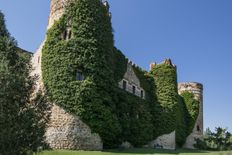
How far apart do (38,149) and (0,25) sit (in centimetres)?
770

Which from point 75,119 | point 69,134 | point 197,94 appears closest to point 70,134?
point 69,134

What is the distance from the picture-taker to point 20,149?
1536 cm

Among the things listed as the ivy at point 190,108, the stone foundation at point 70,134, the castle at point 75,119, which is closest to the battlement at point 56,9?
the castle at point 75,119

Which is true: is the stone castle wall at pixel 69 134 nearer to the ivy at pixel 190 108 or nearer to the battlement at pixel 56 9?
the battlement at pixel 56 9

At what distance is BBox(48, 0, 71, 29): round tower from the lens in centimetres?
2869

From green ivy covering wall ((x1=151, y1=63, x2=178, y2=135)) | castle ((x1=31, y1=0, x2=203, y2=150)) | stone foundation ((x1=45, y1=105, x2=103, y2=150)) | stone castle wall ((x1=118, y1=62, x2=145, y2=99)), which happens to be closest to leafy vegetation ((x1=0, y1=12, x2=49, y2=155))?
castle ((x1=31, y1=0, x2=203, y2=150))

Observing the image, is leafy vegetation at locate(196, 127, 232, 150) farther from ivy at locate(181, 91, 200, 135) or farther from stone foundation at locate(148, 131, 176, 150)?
stone foundation at locate(148, 131, 176, 150)

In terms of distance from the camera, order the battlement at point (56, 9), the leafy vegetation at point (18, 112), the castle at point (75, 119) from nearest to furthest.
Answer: the leafy vegetation at point (18, 112) < the castle at point (75, 119) < the battlement at point (56, 9)

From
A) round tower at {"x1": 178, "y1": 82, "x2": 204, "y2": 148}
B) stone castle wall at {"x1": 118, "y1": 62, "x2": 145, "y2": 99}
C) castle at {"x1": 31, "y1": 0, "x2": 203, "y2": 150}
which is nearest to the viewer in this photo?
castle at {"x1": 31, "y1": 0, "x2": 203, "y2": 150}

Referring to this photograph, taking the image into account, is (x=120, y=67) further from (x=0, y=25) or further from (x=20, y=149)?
(x=20, y=149)

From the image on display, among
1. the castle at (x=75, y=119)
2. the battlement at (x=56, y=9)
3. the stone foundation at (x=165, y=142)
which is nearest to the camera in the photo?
the castle at (x=75, y=119)

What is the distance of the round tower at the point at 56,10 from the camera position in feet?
94.1

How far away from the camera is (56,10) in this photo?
95.7ft

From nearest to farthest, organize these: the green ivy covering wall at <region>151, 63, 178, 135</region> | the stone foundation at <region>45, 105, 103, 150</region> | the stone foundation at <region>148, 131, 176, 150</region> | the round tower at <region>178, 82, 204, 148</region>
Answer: the stone foundation at <region>45, 105, 103, 150</region> < the stone foundation at <region>148, 131, 176, 150</region> < the green ivy covering wall at <region>151, 63, 178, 135</region> < the round tower at <region>178, 82, 204, 148</region>
